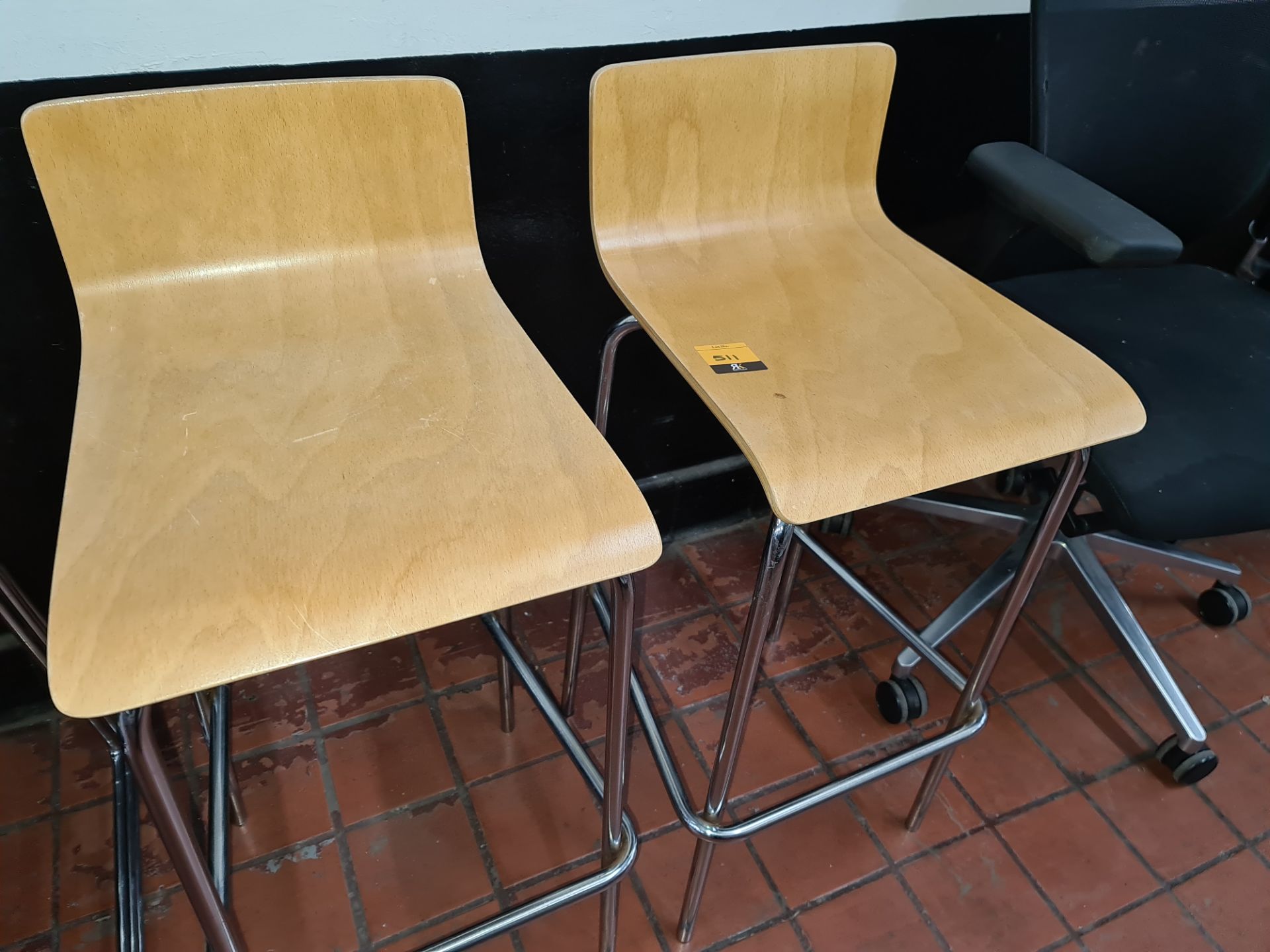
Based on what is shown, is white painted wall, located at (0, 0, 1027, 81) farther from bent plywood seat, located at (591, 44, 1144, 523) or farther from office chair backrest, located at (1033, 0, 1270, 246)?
office chair backrest, located at (1033, 0, 1270, 246)

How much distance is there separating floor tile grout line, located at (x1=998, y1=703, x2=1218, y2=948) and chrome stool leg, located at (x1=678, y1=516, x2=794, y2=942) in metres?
0.49

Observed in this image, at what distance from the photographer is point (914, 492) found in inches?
28.7

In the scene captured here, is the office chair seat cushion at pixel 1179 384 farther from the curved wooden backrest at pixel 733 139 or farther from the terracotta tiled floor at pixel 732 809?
the terracotta tiled floor at pixel 732 809

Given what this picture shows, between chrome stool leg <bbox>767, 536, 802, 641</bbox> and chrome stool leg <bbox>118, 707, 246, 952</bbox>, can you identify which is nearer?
chrome stool leg <bbox>118, 707, 246, 952</bbox>

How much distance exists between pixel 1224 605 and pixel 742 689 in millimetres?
1128

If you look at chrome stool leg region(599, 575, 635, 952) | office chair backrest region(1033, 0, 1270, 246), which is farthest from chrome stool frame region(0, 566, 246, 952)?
office chair backrest region(1033, 0, 1270, 246)

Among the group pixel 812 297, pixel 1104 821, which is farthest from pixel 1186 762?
pixel 812 297

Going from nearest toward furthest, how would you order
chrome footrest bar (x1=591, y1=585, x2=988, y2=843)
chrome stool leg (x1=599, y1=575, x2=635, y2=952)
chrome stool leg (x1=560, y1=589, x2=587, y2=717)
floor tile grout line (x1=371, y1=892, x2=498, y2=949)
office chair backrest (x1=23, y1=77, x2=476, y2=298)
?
chrome stool leg (x1=599, y1=575, x2=635, y2=952) < office chair backrest (x1=23, y1=77, x2=476, y2=298) < chrome footrest bar (x1=591, y1=585, x2=988, y2=843) < floor tile grout line (x1=371, y1=892, x2=498, y2=949) < chrome stool leg (x1=560, y1=589, x2=587, y2=717)

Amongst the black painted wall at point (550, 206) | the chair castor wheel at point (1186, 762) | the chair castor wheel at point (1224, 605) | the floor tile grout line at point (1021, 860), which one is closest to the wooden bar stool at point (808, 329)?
the floor tile grout line at point (1021, 860)

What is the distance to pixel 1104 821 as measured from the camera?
1220 mm

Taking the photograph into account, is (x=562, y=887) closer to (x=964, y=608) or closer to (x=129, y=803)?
(x=129, y=803)

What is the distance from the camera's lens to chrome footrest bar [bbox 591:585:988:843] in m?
0.89

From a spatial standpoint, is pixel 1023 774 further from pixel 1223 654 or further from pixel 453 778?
pixel 453 778

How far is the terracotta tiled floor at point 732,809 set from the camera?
1.08 meters
